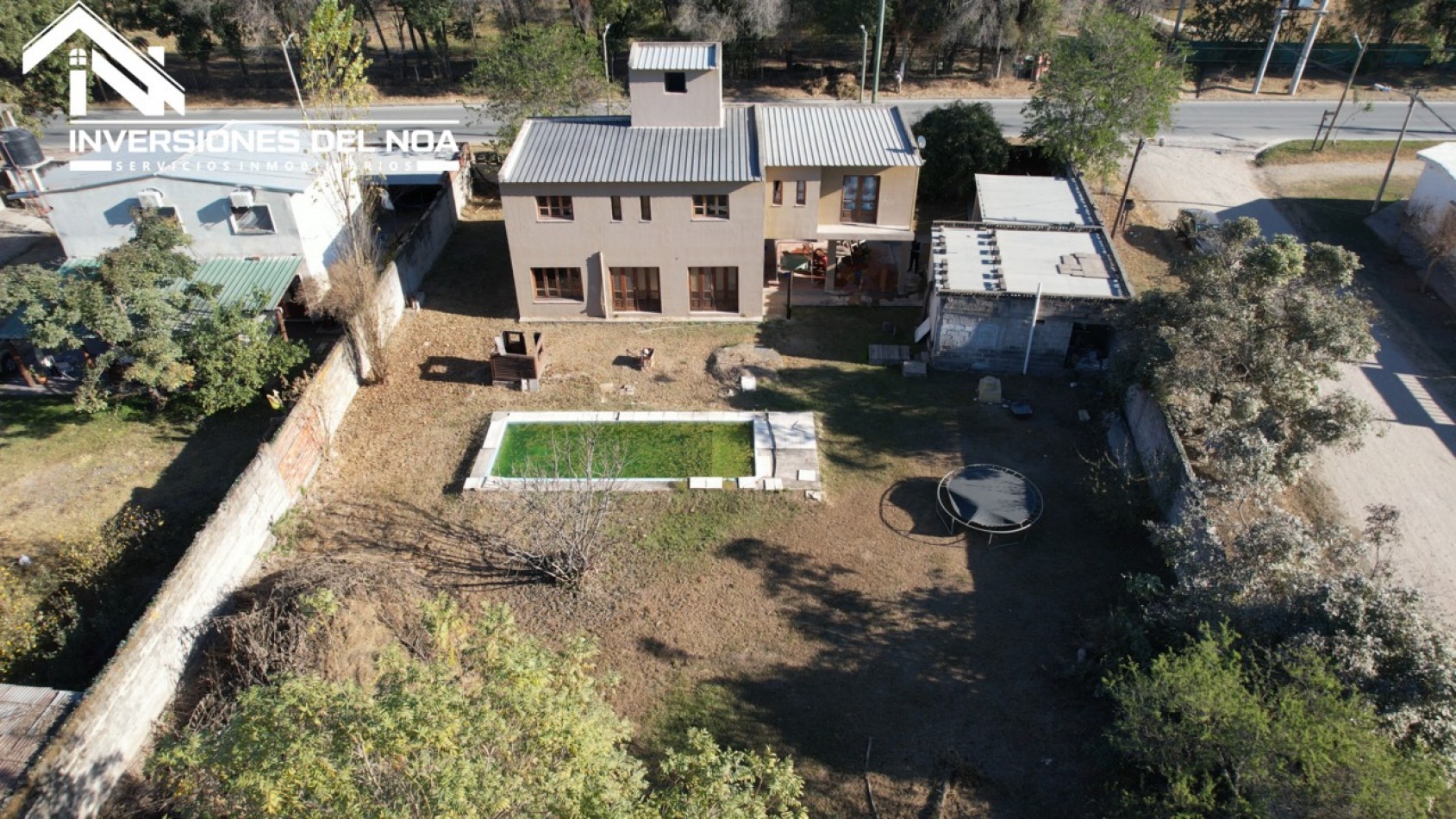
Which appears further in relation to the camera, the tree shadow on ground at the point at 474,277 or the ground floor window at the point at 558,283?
the tree shadow on ground at the point at 474,277

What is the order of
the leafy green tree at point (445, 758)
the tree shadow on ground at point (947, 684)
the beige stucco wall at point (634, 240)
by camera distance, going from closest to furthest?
the leafy green tree at point (445, 758) → the tree shadow on ground at point (947, 684) → the beige stucco wall at point (634, 240)

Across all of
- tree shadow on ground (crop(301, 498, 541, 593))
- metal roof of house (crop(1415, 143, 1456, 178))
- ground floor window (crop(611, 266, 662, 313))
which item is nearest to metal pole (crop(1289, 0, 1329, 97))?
metal roof of house (crop(1415, 143, 1456, 178))

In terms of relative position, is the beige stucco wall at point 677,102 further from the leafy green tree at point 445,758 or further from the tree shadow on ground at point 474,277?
the leafy green tree at point 445,758

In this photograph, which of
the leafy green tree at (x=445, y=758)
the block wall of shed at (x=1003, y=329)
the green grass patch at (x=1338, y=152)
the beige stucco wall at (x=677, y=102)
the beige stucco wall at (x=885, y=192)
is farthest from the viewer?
the green grass patch at (x=1338, y=152)

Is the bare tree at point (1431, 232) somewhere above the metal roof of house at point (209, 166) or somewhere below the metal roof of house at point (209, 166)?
below

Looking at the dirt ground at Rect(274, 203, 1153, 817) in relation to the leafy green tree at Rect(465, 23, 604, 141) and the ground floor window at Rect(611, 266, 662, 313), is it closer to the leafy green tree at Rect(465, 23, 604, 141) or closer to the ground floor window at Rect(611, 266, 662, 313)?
the ground floor window at Rect(611, 266, 662, 313)

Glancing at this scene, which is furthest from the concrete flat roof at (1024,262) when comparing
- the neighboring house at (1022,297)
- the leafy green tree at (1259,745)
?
the leafy green tree at (1259,745)

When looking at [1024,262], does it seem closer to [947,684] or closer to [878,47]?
[947,684]

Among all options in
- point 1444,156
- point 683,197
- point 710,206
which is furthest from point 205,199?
point 1444,156
